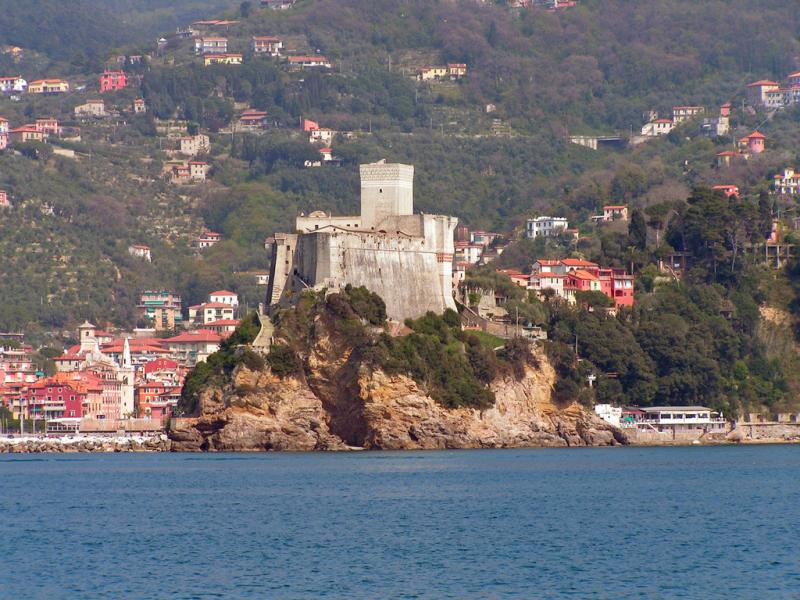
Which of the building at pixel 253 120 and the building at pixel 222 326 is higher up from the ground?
the building at pixel 253 120

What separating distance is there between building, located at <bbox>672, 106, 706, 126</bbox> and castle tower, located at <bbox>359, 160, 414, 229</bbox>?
78479mm

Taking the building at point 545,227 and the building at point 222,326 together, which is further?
the building at point 222,326

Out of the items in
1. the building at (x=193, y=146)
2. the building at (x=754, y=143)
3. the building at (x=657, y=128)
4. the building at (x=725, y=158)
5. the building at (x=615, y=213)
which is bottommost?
the building at (x=615, y=213)

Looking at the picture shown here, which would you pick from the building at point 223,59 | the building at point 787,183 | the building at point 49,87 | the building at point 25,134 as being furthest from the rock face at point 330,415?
the building at point 49,87

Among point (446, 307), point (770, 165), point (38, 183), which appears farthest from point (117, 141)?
point (446, 307)

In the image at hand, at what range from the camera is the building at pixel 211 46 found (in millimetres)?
175625

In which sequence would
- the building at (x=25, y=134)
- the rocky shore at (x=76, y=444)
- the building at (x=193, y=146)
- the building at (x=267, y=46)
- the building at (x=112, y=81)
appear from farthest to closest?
the building at (x=267, y=46), the building at (x=112, y=81), the building at (x=193, y=146), the building at (x=25, y=134), the rocky shore at (x=76, y=444)

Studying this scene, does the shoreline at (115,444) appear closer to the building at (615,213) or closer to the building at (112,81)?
the building at (615,213)

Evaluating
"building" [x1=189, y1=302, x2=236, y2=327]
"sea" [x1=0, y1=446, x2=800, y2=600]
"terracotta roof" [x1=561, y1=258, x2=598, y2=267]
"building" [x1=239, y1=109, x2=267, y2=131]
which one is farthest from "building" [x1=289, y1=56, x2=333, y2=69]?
"sea" [x1=0, y1=446, x2=800, y2=600]

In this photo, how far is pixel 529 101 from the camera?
164125 millimetres

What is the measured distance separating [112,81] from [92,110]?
22.6 ft

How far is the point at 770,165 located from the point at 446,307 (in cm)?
4865

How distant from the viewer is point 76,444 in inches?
3428

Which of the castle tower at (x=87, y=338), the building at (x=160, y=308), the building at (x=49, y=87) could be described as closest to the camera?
the castle tower at (x=87, y=338)
